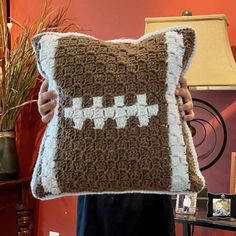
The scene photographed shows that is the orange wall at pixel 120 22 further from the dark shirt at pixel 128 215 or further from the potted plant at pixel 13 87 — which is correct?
the dark shirt at pixel 128 215

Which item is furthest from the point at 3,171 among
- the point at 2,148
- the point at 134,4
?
the point at 134,4

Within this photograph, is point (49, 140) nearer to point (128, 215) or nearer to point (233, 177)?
point (128, 215)

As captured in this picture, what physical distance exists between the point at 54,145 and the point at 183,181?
1.01ft

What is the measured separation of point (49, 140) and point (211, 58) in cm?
76

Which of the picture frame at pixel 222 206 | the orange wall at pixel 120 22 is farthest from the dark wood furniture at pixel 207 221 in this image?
the orange wall at pixel 120 22

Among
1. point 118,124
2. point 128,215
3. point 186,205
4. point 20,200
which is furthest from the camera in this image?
point 20,200

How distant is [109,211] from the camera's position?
115 cm

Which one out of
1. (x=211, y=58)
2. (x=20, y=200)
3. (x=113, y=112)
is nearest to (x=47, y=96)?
(x=113, y=112)

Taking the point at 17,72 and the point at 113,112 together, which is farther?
the point at 17,72

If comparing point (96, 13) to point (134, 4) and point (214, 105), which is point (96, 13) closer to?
point (134, 4)

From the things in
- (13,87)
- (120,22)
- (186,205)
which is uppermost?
(120,22)

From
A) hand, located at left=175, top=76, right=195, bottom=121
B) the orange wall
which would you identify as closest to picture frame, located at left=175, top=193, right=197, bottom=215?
the orange wall

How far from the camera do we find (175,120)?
987 millimetres

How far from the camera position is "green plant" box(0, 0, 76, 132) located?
229cm
